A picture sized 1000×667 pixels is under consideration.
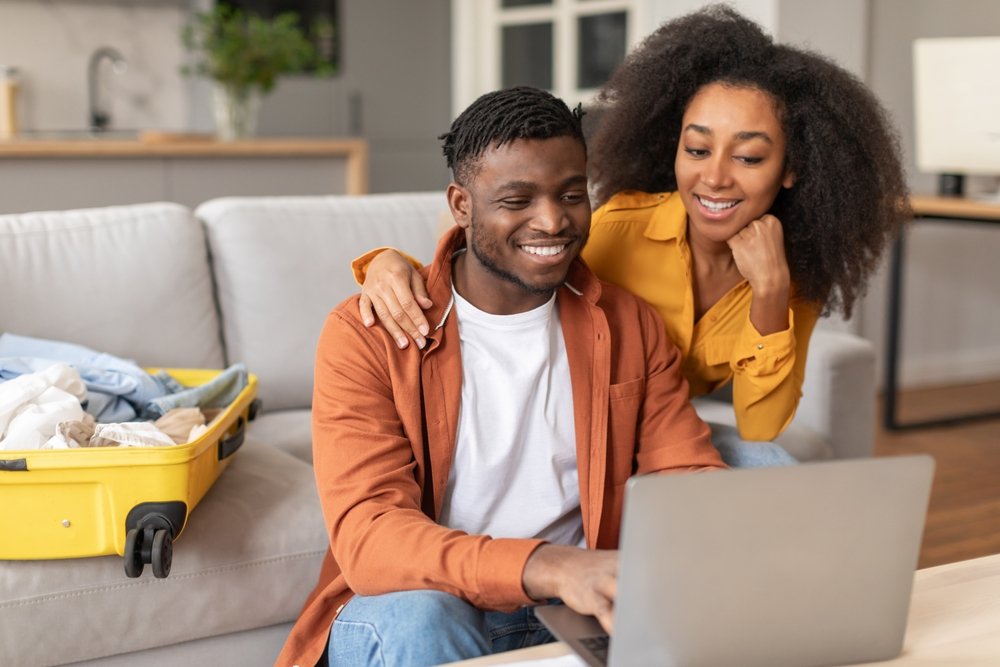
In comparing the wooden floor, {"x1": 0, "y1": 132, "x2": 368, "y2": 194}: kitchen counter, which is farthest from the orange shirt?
{"x1": 0, "y1": 132, "x2": 368, "y2": 194}: kitchen counter

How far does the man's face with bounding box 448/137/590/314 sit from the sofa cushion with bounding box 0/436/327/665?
25.7 inches

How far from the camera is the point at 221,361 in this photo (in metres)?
2.37

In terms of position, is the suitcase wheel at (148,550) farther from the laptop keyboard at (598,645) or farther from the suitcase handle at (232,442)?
the laptop keyboard at (598,645)

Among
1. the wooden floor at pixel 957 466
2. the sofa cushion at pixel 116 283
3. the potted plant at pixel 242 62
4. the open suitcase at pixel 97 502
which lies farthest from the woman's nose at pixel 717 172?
the potted plant at pixel 242 62

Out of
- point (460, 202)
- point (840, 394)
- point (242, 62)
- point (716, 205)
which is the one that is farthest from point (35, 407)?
point (242, 62)

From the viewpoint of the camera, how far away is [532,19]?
5.36 m

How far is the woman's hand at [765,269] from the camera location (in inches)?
65.5

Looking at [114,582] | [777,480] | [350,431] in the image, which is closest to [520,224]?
[350,431]

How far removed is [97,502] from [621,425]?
75 centimetres

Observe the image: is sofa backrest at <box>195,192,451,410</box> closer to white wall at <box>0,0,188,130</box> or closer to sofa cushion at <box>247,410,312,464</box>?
sofa cushion at <box>247,410,312,464</box>

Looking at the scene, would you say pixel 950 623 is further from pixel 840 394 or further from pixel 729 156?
pixel 840 394

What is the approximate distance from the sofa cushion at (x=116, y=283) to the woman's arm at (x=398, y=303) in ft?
3.02

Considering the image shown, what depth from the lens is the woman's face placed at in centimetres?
165

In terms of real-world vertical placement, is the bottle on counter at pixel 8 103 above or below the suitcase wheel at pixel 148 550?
above
